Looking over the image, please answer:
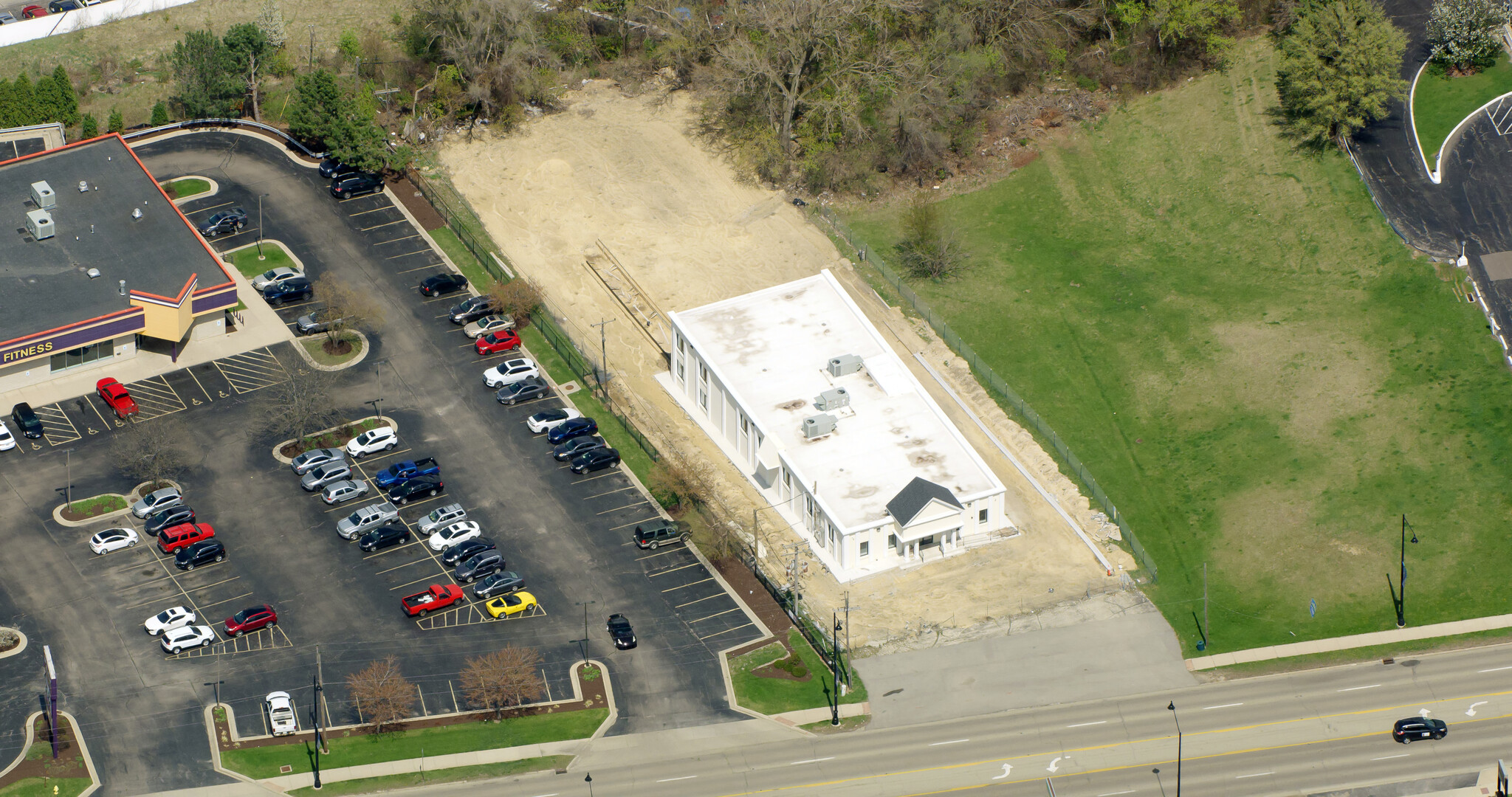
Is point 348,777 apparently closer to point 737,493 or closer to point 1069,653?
point 737,493

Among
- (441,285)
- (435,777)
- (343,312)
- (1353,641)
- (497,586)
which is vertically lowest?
(1353,641)

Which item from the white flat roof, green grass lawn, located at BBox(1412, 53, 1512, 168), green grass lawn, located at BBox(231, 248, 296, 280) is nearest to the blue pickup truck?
the white flat roof

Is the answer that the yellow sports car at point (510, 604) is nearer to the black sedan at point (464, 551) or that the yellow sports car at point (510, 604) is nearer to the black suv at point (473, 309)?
the black sedan at point (464, 551)

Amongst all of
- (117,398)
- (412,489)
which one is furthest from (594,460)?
(117,398)

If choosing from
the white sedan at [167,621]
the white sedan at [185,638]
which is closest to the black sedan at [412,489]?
the white sedan at [167,621]

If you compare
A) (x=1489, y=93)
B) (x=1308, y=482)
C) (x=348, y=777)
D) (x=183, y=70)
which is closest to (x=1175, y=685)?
(x=1308, y=482)

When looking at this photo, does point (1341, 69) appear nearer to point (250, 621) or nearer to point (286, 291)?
point (286, 291)
